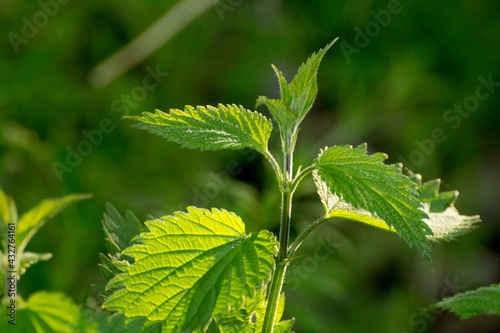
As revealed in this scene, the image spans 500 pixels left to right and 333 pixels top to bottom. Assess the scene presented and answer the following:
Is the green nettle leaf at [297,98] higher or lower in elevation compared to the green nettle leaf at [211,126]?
higher

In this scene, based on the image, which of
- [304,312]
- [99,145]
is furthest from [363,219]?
[99,145]

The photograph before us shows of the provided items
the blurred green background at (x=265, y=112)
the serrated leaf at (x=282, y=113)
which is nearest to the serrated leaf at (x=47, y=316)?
the serrated leaf at (x=282, y=113)

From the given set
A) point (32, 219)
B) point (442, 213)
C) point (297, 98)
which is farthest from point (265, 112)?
point (32, 219)

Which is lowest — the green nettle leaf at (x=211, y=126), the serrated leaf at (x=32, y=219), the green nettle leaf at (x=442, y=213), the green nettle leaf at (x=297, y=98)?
the serrated leaf at (x=32, y=219)

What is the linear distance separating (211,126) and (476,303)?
56cm

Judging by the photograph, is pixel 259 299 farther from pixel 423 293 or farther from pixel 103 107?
pixel 423 293

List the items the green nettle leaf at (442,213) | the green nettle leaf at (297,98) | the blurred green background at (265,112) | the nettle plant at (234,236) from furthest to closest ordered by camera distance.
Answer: the blurred green background at (265,112)
the green nettle leaf at (442,213)
the green nettle leaf at (297,98)
the nettle plant at (234,236)

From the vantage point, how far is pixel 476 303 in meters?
0.89

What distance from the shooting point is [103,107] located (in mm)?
2986

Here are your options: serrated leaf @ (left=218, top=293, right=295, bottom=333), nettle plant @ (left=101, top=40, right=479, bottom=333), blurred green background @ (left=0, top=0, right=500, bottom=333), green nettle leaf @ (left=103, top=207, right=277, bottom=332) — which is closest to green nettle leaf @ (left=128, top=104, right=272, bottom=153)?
nettle plant @ (left=101, top=40, right=479, bottom=333)

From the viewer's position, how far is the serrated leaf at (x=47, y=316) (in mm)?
647

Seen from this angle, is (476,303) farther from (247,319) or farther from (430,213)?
(247,319)

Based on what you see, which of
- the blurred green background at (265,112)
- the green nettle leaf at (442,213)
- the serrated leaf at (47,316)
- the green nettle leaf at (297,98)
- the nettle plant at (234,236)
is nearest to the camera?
the serrated leaf at (47,316)

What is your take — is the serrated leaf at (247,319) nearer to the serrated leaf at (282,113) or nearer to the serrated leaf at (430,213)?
the serrated leaf at (430,213)
